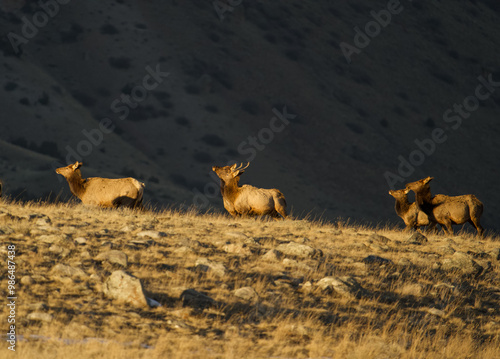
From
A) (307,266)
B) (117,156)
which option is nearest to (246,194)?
(307,266)

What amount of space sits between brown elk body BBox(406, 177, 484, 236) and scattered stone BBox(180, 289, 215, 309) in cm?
1116

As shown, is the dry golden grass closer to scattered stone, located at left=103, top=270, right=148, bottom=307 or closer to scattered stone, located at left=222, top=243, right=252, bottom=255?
scattered stone, located at left=222, top=243, right=252, bottom=255

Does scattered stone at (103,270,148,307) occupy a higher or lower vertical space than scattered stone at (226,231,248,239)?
lower

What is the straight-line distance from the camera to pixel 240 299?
34.0ft

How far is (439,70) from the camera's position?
332ft

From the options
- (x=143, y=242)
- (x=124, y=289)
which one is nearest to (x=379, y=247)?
(x=143, y=242)

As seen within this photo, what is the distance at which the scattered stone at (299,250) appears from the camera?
13.1 metres

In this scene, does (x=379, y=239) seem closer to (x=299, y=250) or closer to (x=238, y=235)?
(x=299, y=250)

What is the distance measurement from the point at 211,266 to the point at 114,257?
5.37 ft

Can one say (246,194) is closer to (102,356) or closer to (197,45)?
(102,356)

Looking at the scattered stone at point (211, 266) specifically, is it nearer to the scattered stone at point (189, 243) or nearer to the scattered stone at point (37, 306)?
the scattered stone at point (189, 243)

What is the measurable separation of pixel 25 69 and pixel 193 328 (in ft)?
260

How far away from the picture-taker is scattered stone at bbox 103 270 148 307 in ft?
32.0

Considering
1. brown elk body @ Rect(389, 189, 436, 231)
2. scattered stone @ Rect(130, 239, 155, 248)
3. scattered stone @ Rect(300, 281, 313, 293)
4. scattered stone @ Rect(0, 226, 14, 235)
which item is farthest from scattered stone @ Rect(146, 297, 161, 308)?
brown elk body @ Rect(389, 189, 436, 231)
